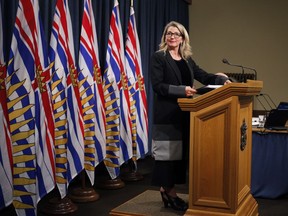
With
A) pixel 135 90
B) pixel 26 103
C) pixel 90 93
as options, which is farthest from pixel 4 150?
pixel 135 90

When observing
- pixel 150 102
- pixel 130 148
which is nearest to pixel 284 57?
pixel 150 102

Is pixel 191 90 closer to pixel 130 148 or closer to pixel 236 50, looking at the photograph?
pixel 130 148

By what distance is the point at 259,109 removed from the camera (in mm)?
7031

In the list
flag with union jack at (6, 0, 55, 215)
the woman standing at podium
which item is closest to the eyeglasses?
the woman standing at podium

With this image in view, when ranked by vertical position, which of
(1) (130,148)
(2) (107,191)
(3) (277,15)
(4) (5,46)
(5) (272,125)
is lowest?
(2) (107,191)

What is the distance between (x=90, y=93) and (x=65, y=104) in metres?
0.42

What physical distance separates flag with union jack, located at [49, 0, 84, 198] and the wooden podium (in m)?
1.31

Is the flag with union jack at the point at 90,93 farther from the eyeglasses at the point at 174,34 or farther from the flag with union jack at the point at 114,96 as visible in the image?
the eyeglasses at the point at 174,34

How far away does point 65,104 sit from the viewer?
3.50 metres

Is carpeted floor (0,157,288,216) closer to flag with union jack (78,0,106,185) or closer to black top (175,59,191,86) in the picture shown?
flag with union jack (78,0,106,185)

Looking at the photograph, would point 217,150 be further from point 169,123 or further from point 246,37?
point 246,37

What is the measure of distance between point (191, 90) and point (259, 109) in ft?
15.3

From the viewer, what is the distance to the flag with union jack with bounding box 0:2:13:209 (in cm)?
294

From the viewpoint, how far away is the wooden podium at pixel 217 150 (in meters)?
2.43
